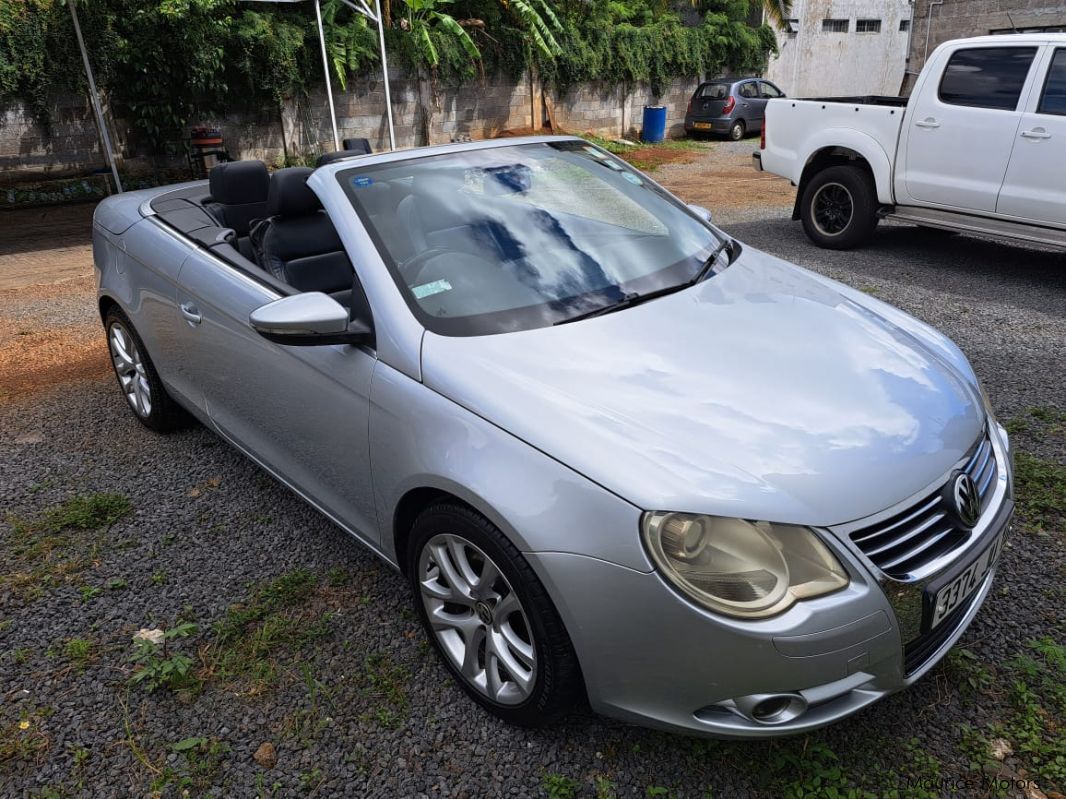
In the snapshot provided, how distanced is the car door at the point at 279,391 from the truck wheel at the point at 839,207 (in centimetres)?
629

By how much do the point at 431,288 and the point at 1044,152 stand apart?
5.83 meters

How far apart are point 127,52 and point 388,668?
12877 millimetres

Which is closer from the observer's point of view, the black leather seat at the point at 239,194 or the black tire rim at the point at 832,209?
the black leather seat at the point at 239,194

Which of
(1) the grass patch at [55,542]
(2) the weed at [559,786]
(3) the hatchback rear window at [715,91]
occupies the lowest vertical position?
(2) the weed at [559,786]

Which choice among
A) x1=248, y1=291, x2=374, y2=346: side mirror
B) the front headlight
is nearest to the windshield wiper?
x1=248, y1=291, x2=374, y2=346: side mirror

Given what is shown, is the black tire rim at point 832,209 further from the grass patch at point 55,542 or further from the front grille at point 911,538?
the grass patch at point 55,542

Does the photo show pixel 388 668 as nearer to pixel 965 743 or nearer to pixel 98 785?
pixel 98 785

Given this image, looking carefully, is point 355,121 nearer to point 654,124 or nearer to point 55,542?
point 654,124

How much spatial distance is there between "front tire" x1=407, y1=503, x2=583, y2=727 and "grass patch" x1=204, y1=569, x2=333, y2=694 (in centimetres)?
53

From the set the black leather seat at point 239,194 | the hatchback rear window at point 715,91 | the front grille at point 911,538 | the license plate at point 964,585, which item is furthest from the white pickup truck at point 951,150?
the hatchback rear window at point 715,91

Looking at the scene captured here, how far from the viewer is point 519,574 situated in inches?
80.0

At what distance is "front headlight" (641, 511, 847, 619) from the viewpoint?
184cm

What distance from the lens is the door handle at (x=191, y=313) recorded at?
11.1ft

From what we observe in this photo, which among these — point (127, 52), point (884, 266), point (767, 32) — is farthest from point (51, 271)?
point (767, 32)
